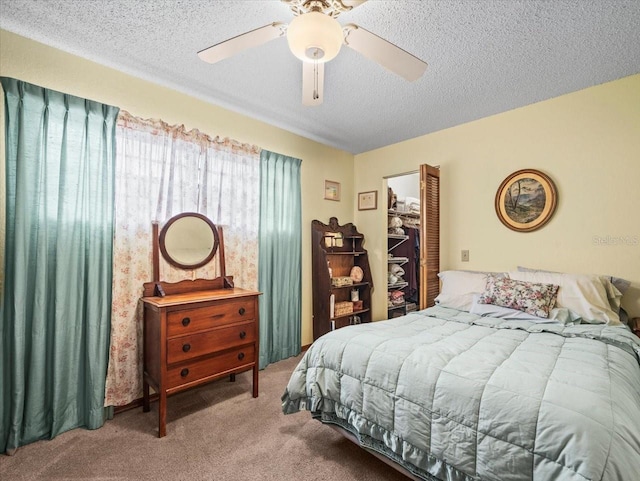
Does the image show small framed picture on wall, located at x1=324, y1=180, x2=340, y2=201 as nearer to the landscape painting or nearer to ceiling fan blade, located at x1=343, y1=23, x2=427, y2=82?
the landscape painting

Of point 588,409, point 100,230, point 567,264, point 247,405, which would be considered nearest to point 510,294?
point 567,264

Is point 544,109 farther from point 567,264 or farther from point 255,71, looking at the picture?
point 255,71

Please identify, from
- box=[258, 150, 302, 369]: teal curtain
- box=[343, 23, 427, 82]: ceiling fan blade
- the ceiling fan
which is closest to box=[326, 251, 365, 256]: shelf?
box=[258, 150, 302, 369]: teal curtain

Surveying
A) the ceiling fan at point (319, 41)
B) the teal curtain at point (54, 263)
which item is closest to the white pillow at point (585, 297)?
the ceiling fan at point (319, 41)

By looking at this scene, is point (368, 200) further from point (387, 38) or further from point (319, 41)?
point (319, 41)

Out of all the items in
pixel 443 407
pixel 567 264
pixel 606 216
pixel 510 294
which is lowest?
pixel 443 407

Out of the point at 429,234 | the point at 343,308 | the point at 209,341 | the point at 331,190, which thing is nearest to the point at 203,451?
the point at 209,341

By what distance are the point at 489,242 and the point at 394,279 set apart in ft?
4.67

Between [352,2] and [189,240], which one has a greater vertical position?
[352,2]

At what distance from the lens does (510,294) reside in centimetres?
233

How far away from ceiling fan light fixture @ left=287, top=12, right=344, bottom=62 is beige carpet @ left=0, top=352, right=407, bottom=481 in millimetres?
2157

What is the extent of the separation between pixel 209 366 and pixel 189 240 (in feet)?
3.42

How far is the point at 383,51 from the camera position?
1552 mm

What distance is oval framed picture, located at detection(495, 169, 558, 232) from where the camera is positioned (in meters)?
2.68
